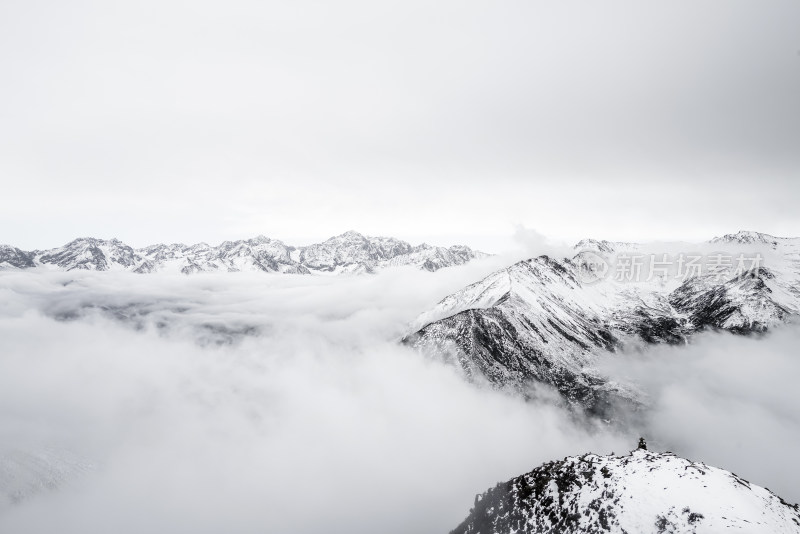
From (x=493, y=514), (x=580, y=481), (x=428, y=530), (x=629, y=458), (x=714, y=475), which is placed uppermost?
(x=714, y=475)

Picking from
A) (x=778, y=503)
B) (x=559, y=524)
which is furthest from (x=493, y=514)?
(x=778, y=503)

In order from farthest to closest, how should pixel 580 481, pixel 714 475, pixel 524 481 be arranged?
pixel 524 481 < pixel 580 481 < pixel 714 475

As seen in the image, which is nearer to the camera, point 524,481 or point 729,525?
point 729,525

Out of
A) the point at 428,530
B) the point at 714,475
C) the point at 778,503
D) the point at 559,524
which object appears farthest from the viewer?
the point at 428,530

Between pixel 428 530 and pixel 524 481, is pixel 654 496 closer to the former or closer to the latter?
pixel 524 481

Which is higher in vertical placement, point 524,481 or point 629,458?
point 629,458

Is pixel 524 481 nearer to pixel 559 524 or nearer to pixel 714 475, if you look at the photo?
pixel 559 524
